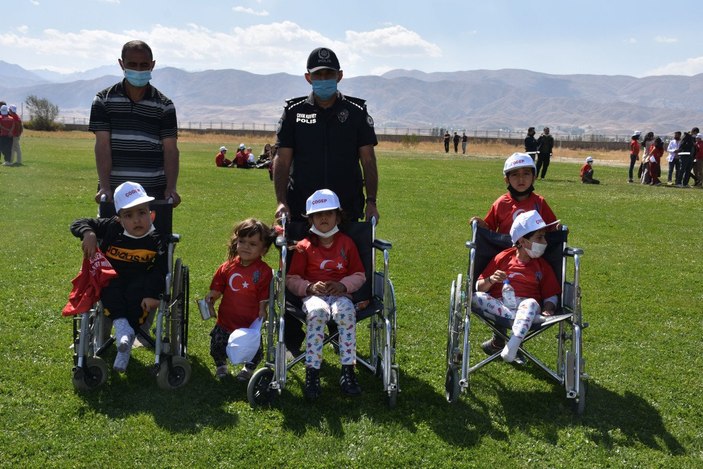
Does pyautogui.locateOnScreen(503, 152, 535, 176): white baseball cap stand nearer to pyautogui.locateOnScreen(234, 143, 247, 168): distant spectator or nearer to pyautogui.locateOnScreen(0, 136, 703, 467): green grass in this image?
pyautogui.locateOnScreen(0, 136, 703, 467): green grass

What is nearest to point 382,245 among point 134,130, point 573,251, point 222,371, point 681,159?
point 573,251

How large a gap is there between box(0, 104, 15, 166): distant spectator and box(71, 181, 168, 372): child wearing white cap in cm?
1872

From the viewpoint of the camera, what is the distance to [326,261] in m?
5.09

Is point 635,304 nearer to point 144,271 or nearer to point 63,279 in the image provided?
point 144,271

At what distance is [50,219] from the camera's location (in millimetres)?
12062

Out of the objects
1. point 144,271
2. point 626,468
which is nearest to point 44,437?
point 144,271

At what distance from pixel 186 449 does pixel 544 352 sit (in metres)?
3.34

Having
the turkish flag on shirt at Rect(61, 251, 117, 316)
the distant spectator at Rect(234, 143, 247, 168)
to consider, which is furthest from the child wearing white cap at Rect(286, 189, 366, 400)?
the distant spectator at Rect(234, 143, 247, 168)

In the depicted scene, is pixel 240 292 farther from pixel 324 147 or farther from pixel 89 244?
pixel 324 147

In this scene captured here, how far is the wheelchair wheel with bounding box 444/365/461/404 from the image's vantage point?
4648mm

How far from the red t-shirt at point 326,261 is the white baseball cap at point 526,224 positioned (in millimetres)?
1185

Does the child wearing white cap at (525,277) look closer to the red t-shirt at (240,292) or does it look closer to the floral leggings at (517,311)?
the floral leggings at (517,311)

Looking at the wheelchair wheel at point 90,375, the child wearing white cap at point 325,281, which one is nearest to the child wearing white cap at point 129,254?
the wheelchair wheel at point 90,375

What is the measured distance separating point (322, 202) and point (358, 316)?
871 mm
